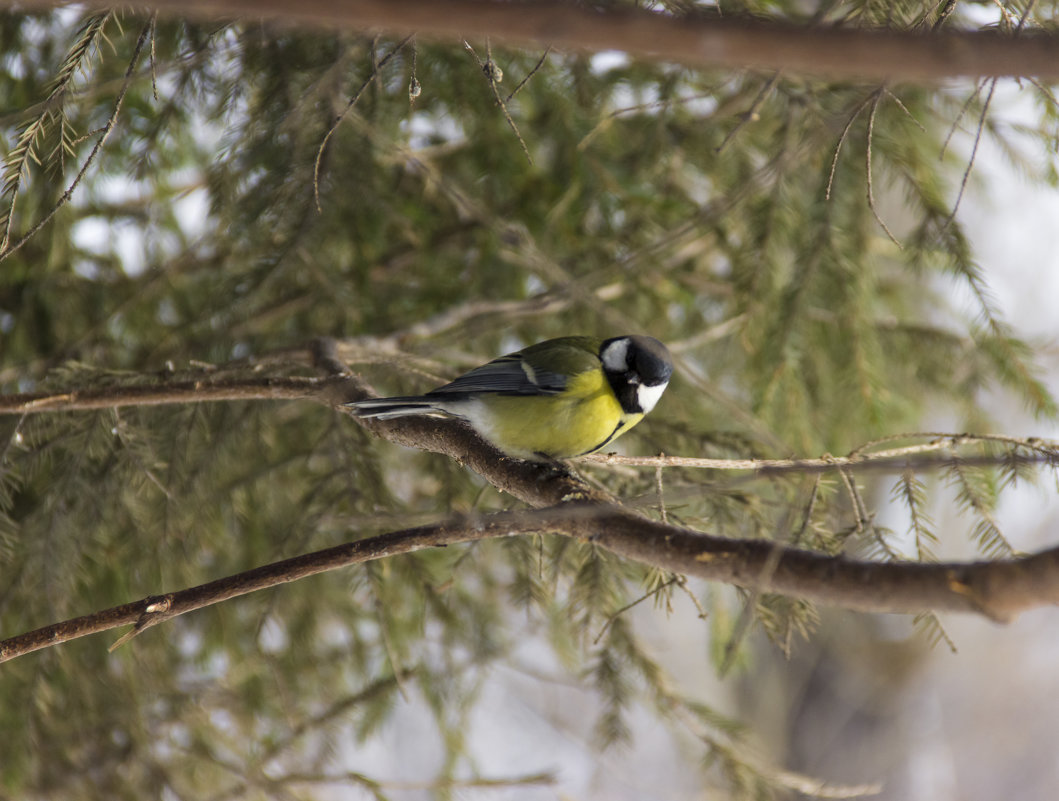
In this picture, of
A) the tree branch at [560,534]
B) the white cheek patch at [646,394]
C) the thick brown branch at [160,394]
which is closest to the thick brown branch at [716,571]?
the tree branch at [560,534]

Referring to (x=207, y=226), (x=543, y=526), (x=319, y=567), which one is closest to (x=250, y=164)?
(x=207, y=226)

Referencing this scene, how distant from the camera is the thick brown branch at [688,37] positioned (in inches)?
45.0

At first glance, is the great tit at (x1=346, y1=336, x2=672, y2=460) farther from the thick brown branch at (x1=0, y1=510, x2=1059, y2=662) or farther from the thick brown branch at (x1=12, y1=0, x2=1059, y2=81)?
the thick brown branch at (x1=12, y1=0, x2=1059, y2=81)

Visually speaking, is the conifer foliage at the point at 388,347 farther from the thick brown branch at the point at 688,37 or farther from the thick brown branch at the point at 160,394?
the thick brown branch at the point at 688,37

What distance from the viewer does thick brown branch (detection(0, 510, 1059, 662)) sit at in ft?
4.02

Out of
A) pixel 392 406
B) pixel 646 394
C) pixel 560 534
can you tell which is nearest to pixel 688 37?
pixel 560 534

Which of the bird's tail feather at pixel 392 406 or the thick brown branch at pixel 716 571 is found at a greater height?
the bird's tail feather at pixel 392 406

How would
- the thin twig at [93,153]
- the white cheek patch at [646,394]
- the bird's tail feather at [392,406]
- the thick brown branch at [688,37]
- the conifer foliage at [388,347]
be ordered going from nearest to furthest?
the thick brown branch at [688,37]
the thin twig at [93,153]
the bird's tail feather at [392,406]
the conifer foliage at [388,347]
the white cheek patch at [646,394]

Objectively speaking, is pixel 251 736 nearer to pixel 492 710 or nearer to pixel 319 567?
pixel 319 567

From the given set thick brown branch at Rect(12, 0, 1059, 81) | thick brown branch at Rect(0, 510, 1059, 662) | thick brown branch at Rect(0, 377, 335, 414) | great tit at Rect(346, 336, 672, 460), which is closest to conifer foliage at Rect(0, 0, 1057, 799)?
thick brown branch at Rect(0, 377, 335, 414)

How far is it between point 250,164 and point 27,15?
106 centimetres

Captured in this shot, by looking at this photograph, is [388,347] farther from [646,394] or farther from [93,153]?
[93,153]

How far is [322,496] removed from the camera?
114 inches

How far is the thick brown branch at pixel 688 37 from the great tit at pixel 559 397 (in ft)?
5.28
